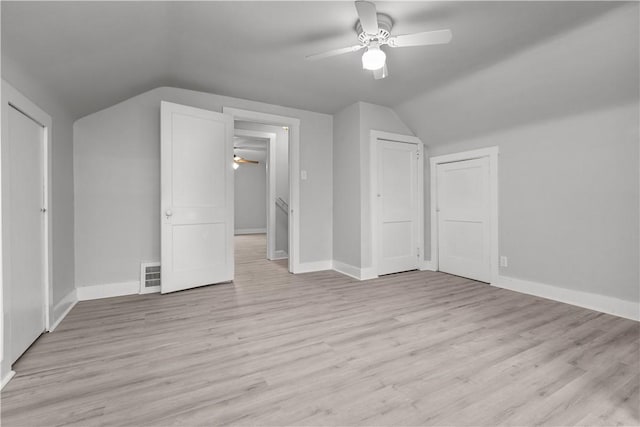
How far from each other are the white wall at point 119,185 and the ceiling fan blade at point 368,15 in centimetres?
240

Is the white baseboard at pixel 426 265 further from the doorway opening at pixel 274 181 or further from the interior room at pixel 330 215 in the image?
the doorway opening at pixel 274 181

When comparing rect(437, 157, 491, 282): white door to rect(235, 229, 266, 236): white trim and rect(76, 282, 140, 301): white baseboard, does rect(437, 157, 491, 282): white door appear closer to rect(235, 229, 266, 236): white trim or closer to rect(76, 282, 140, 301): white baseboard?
rect(76, 282, 140, 301): white baseboard

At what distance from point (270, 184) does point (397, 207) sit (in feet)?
8.35

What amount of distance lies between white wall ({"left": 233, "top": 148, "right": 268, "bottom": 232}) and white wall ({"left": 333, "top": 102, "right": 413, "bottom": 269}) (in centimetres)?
623

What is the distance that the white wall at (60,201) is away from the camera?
7.77ft

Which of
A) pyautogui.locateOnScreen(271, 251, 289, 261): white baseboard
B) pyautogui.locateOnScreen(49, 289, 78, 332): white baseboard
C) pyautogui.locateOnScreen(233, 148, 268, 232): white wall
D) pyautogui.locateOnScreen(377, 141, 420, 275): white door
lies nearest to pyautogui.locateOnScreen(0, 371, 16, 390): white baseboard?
pyautogui.locateOnScreen(49, 289, 78, 332): white baseboard

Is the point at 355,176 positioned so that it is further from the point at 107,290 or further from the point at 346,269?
the point at 107,290

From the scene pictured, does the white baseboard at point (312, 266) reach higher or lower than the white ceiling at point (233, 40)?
lower

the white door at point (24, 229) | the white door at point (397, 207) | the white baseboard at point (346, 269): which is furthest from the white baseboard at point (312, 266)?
the white door at point (24, 229)

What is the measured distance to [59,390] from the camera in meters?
1.54

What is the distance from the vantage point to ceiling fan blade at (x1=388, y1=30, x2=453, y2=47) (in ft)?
6.35

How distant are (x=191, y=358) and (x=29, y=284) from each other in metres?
1.31

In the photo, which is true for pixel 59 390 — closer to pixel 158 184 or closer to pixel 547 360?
pixel 158 184

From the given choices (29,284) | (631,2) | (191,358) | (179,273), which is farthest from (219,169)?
(631,2)
